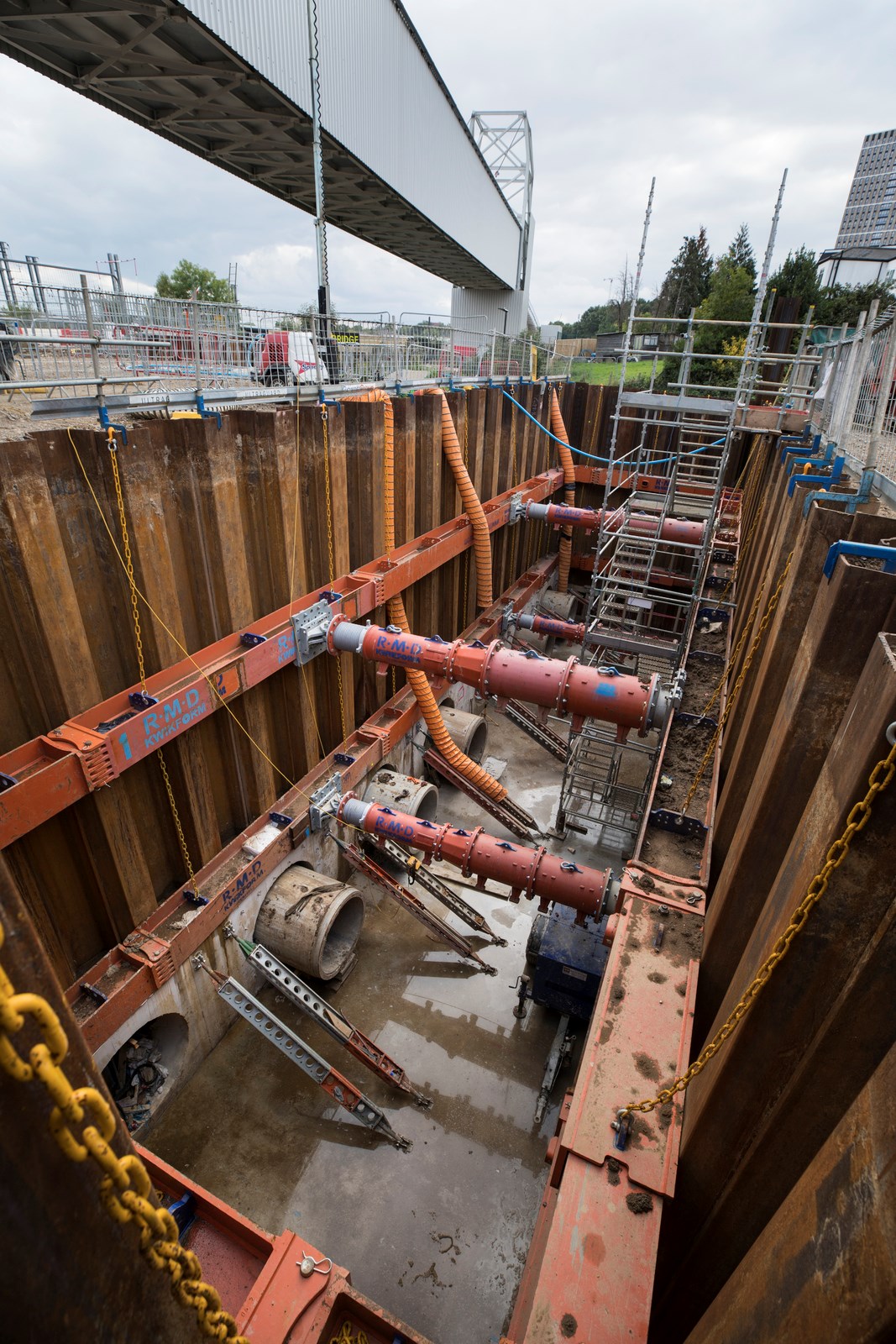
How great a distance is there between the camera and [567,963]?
7801 millimetres

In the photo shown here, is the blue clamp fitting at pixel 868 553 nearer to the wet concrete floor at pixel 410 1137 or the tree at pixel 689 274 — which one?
Result: the wet concrete floor at pixel 410 1137

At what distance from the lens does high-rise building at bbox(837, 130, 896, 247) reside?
91.1 m

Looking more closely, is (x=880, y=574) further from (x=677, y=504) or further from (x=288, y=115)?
(x=288, y=115)

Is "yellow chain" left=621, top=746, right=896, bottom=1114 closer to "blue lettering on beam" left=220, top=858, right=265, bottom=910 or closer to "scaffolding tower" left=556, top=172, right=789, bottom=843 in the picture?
"blue lettering on beam" left=220, top=858, right=265, bottom=910

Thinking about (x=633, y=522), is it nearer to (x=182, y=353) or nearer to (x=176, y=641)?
(x=182, y=353)

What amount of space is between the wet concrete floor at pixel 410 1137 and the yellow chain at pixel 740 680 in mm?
4534

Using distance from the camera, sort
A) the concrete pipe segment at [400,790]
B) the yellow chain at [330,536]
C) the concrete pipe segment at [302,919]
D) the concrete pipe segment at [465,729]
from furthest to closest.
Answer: the concrete pipe segment at [465,729] → the concrete pipe segment at [400,790] → the yellow chain at [330,536] → the concrete pipe segment at [302,919]

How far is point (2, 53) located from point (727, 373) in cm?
2530

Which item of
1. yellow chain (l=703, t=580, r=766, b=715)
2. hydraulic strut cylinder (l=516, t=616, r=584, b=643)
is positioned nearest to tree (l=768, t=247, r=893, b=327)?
hydraulic strut cylinder (l=516, t=616, r=584, b=643)

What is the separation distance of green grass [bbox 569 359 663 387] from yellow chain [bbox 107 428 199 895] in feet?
105

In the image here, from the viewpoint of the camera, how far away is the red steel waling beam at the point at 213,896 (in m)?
6.36

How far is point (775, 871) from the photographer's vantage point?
11.2ft

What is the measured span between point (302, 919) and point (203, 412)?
6.09 m

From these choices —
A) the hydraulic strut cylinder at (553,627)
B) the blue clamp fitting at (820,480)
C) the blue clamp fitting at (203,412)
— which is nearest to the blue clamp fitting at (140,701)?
the blue clamp fitting at (203,412)
